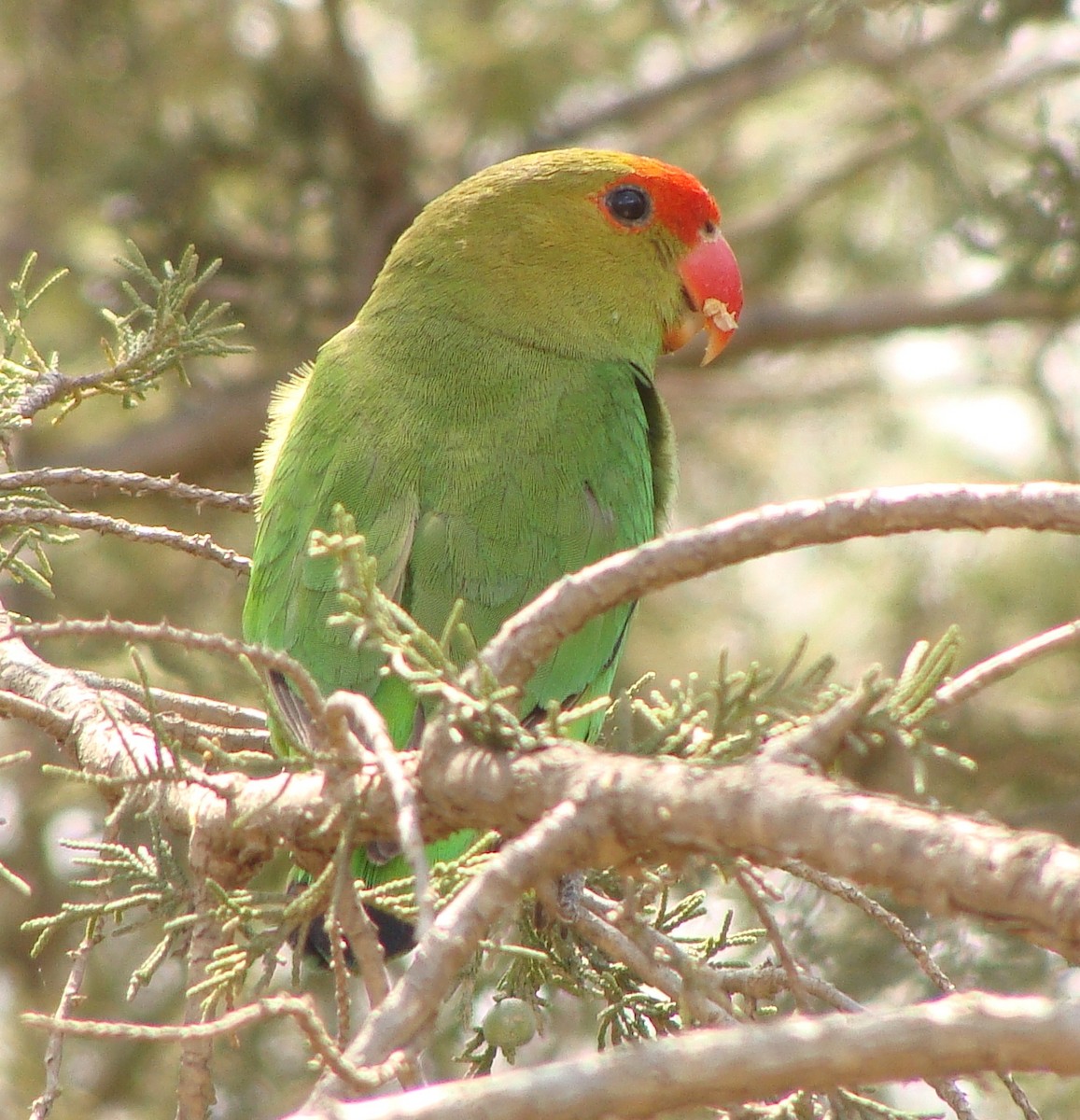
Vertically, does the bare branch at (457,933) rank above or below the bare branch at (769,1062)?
below

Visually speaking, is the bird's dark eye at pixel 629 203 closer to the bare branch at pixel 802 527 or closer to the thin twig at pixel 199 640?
the bare branch at pixel 802 527

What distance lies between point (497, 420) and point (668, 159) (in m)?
3.62

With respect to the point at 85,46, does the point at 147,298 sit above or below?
below

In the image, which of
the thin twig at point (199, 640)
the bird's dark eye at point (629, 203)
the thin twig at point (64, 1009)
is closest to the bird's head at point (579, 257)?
the bird's dark eye at point (629, 203)

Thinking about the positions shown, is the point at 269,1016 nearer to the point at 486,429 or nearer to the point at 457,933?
the point at 457,933

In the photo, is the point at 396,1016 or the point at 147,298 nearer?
the point at 396,1016

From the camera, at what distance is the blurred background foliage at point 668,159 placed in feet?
15.6

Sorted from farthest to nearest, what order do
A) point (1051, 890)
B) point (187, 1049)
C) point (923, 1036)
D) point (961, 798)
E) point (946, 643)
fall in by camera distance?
point (961, 798) → point (187, 1049) → point (946, 643) → point (1051, 890) → point (923, 1036)

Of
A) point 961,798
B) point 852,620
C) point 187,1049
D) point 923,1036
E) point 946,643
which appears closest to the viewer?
point 923,1036

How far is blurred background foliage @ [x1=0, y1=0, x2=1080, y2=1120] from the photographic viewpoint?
15.6 feet

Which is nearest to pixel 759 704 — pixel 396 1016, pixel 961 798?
pixel 396 1016

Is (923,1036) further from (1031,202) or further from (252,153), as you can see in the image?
(252,153)

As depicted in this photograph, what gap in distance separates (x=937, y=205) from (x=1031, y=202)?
96cm

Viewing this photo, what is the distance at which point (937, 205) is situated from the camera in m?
5.59
